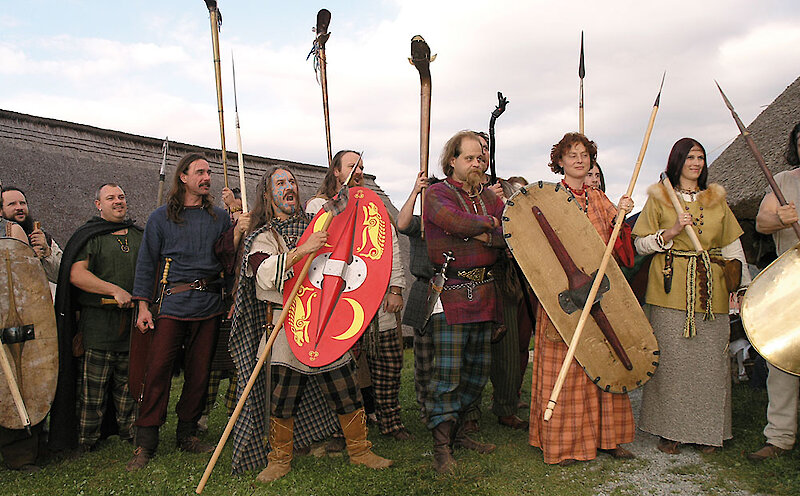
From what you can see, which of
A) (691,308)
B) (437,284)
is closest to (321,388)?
(437,284)

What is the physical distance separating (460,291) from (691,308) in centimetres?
129

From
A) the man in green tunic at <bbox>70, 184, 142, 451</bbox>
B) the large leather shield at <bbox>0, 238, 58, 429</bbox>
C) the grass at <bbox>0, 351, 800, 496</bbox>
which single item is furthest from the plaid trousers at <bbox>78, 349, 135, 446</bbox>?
the large leather shield at <bbox>0, 238, 58, 429</bbox>

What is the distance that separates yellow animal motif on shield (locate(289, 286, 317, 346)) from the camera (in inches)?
117

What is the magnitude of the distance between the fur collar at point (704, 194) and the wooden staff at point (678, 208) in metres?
0.05

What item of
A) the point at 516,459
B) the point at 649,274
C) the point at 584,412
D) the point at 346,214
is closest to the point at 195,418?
the point at 346,214

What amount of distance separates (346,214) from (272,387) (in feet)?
3.31

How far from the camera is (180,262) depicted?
367cm

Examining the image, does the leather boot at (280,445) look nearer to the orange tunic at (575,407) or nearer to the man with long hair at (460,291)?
the man with long hair at (460,291)

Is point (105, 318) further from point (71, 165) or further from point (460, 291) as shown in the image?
point (71, 165)

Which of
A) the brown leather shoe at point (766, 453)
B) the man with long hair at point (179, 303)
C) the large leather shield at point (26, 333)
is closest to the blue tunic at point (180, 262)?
the man with long hair at point (179, 303)

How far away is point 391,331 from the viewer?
4090 millimetres

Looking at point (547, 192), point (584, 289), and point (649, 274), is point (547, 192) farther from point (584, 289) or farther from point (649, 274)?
point (649, 274)

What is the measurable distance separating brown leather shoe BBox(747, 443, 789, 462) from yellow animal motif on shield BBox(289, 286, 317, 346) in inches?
98.7

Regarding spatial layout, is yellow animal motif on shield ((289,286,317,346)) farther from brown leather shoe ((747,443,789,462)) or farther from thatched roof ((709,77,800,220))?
thatched roof ((709,77,800,220))
